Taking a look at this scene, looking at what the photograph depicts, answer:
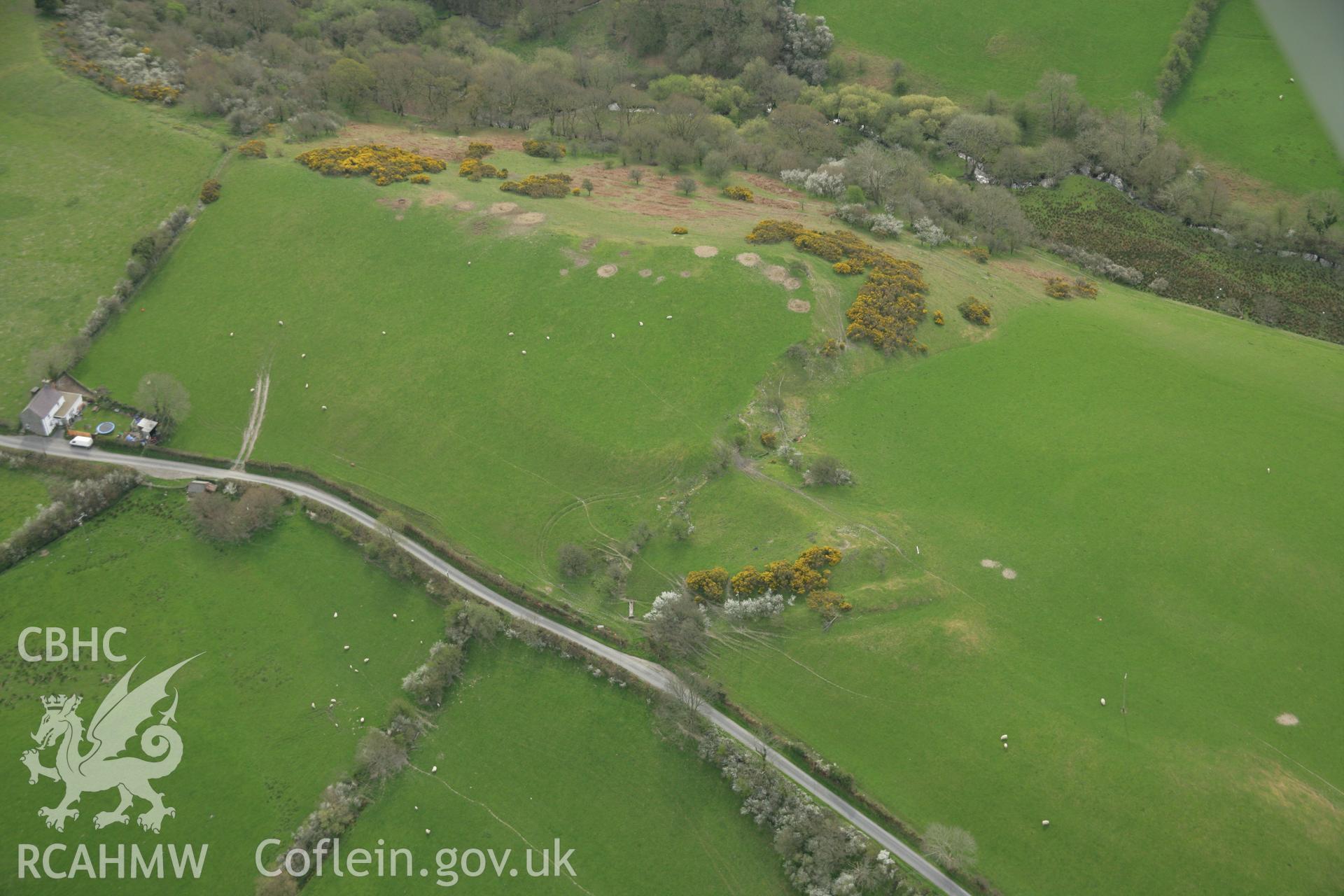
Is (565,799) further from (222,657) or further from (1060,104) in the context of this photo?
(1060,104)

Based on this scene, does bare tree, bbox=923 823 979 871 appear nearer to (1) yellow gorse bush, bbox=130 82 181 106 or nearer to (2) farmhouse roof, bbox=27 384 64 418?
(2) farmhouse roof, bbox=27 384 64 418

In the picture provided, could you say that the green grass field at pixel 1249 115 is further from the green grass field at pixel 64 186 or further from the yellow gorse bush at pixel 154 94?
the yellow gorse bush at pixel 154 94

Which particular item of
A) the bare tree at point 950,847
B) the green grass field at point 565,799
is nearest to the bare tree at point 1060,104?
the bare tree at point 950,847

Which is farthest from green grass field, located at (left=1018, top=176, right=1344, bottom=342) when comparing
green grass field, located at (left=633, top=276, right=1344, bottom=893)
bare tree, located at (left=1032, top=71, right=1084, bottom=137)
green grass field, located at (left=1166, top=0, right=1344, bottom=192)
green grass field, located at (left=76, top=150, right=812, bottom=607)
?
green grass field, located at (left=76, top=150, right=812, bottom=607)

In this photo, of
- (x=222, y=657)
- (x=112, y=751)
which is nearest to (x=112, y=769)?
(x=112, y=751)

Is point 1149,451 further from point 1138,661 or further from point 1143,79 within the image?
point 1143,79

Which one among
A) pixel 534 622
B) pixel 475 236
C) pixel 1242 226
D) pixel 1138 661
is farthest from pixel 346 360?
pixel 1242 226
